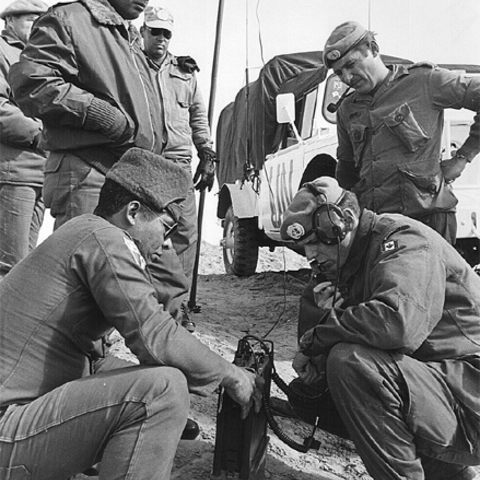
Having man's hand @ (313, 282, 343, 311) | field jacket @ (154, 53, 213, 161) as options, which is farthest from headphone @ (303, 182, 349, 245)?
field jacket @ (154, 53, 213, 161)

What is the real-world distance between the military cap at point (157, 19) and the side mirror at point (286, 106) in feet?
3.95

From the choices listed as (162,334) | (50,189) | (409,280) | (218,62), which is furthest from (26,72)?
(218,62)

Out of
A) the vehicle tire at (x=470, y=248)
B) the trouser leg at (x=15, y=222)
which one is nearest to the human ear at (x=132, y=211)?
the trouser leg at (x=15, y=222)

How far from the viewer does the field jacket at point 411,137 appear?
3811mm

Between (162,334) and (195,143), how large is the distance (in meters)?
3.30

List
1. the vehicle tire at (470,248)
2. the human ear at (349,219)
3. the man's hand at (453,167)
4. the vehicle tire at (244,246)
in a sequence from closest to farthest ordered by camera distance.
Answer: the human ear at (349,219)
the man's hand at (453,167)
the vehicle tire at (470,248)
the vehicle tire at (244,246)

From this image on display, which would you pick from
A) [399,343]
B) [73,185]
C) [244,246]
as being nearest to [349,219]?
[399,343]

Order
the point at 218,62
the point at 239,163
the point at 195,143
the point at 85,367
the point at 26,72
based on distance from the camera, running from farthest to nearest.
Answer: the point at 239,163
the point at 218,62
the point at 195,143
the point at 26,72
the point at 85,367

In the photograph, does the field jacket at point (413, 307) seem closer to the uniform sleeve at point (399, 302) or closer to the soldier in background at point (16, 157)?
the uniform sleeve at point (399, 302)

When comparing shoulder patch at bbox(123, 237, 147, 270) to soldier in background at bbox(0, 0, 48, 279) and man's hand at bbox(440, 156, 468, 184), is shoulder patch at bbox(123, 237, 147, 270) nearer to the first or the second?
soldier in background at bbox(0, 0, 48, 279)

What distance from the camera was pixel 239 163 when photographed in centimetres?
954

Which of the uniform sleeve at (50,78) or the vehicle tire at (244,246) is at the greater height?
the uniform sleeve at (50,78)

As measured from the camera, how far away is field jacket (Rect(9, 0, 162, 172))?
3189 mm

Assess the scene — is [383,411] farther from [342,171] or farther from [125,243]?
[342,171]
